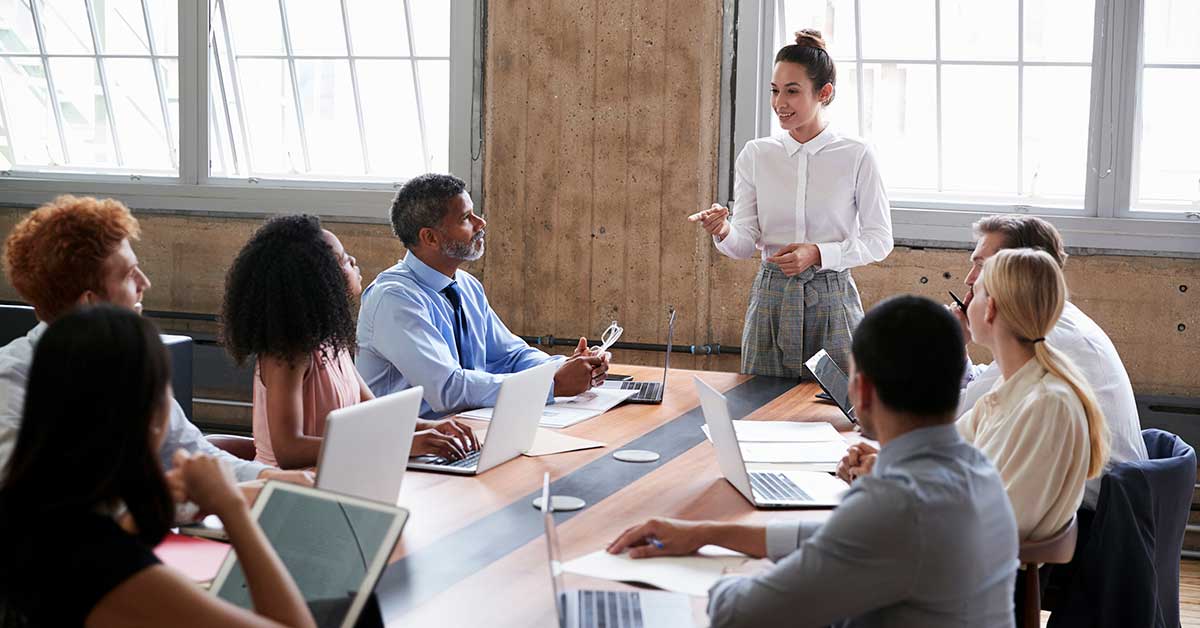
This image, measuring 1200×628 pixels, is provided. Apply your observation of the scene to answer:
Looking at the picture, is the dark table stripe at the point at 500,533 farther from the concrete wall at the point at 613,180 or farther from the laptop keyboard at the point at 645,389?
the concrete wall at the point at 613,180

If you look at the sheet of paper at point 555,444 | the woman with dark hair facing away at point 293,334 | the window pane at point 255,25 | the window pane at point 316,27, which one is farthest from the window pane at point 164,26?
the sheet of paper at point 555,444

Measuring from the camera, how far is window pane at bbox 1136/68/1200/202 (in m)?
4.92

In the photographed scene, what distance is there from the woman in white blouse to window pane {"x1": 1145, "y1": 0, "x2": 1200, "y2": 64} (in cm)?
306

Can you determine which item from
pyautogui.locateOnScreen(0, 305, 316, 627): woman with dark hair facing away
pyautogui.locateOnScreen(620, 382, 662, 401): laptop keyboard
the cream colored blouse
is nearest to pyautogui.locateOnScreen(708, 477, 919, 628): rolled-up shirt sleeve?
pyautogui.locateOnScreen(0, 305, 316, 627): woman with dark hair facing away

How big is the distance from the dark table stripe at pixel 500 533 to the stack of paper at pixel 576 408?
0.24 meters

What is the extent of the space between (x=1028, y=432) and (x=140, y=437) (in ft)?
5.20

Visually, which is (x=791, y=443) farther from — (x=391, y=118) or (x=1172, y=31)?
(x=391, y=118)

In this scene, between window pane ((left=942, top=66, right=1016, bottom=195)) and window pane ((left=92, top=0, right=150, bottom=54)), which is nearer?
window pane ((left=942, top=66, right=1016, bottom=195))

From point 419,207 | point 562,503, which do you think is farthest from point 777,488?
point 419,207

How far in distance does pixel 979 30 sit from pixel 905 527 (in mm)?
4084

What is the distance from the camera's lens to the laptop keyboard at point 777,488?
2.44 metres

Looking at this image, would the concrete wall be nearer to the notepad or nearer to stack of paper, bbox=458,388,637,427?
stack of paper, bbox=458,388,637,427

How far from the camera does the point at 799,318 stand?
3875mm

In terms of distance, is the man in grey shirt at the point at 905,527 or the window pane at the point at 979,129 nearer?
the man in grey shirt at the point at 905,527
